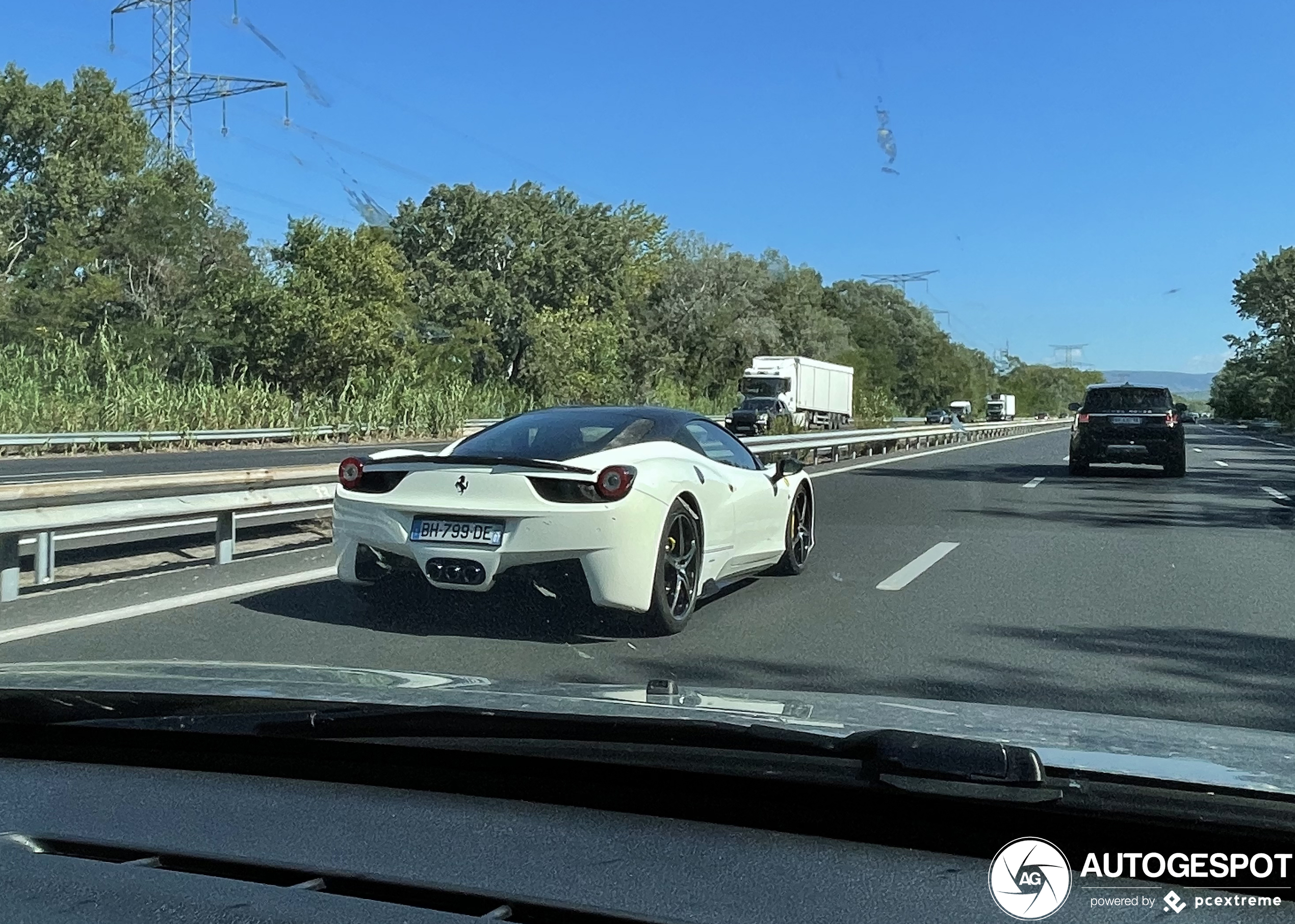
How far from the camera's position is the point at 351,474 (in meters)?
6.90

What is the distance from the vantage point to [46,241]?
54.2m

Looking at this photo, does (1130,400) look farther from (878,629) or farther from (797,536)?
(878,629)

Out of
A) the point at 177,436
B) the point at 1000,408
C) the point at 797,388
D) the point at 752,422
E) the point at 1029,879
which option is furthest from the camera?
the point at 1000,408

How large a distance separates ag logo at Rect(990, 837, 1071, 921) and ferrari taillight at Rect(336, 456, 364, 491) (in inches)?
202

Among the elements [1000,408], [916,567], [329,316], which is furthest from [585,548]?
[1000,408]

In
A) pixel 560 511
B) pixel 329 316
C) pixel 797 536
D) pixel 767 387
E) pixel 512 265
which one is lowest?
pixel 797 536

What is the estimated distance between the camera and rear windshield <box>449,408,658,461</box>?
701cm

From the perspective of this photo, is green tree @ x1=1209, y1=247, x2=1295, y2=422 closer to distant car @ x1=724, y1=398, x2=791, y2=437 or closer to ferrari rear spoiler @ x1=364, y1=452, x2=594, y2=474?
distant car @ x1=724, y1=398, x2=791, y2=437

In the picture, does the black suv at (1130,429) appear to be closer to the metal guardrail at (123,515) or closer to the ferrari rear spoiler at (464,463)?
the metal guardrail at (123,515)

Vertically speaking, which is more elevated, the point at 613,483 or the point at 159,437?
→ the point at 613,483

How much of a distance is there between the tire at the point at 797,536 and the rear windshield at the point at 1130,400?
13835 millimetres

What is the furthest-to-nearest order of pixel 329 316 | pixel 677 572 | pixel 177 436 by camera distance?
pixel 329 316
pixel 177 436
pixel 677 572

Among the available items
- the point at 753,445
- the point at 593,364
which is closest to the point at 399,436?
the point at 753,445

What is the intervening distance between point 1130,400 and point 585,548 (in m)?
17.8
